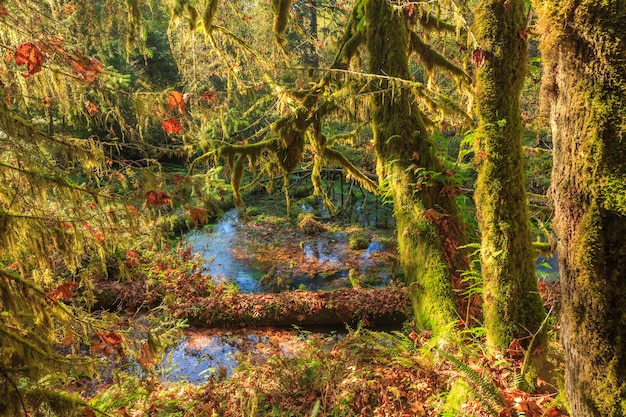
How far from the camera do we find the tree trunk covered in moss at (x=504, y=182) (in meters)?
3.27

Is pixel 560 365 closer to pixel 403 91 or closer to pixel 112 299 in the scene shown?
pixel 403 91

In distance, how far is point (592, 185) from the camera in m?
1.92

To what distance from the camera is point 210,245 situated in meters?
12.8

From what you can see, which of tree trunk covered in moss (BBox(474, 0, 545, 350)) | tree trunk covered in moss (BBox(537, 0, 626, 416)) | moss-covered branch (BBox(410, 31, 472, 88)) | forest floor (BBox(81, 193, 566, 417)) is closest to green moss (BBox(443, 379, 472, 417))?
forest floor (BBox(81, 193, 566, 417))

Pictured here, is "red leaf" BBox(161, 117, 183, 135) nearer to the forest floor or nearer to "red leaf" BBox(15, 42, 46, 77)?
"red leaf" BBox(15, 42, 46, 77)

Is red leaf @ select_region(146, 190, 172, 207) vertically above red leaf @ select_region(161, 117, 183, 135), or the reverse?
red leaf @ select_region(161, 117, 183, 135)

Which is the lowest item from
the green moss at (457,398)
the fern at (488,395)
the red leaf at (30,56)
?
the green moss at (457,398)

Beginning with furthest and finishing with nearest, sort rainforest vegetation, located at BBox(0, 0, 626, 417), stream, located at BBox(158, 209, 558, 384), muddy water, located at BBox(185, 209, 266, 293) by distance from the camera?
muddy water, located at BBox(185, 209, 266, 293), stream, located at BBox(158, 209, 558, 384), rainforest vegetation, located at BBox(0, 0, 626, 417)

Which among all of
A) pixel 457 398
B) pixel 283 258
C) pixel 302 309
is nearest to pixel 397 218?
pixel 457 398

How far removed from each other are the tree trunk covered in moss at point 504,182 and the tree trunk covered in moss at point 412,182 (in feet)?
3.64

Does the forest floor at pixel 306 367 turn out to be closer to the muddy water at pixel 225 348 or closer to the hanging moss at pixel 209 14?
the muddy water at pixel 225 348

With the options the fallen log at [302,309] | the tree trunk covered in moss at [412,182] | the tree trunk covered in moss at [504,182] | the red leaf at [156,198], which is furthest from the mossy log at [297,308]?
the red leaf at [156,198]

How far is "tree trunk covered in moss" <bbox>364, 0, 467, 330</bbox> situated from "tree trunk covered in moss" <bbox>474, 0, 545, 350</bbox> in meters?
1.11

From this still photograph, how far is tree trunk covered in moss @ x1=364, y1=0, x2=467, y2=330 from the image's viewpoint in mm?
4578
